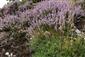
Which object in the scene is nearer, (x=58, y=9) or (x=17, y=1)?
(x=58, y=9)

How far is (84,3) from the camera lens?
19.3 feet

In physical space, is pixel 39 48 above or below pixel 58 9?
below

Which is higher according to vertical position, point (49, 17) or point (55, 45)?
point (49, 17)

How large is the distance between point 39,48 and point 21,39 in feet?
1.76

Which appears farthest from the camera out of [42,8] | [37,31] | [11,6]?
[11,6]

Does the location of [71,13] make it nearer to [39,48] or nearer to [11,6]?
[39,48]

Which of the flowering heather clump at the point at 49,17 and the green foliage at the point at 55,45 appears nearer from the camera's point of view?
the green foliage at the point at 55,45

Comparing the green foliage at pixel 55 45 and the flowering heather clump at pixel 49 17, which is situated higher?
the flowering heather clump at pixel 49 17

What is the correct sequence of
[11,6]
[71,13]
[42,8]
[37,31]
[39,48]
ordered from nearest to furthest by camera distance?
[39,48], [37,31], [71,13], [42,8], [11,6]

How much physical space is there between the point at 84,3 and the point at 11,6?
206 centimetres

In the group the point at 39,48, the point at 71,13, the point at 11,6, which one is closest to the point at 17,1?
the point at 11,6

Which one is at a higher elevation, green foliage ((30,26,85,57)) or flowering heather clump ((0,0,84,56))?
flowering heather clump ((0,0,84,56))

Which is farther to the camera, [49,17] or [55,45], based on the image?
[49,17]

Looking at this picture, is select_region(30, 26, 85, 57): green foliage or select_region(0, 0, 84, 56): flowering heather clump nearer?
select_region(30, 26, 85, 57): green foliage
